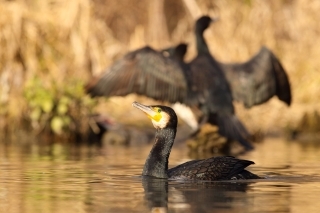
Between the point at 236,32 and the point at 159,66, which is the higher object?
the point at 236,32

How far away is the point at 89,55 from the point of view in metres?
17.5

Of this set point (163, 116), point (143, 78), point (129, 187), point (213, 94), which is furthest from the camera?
point (213, 94)

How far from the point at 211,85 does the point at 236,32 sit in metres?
4.54

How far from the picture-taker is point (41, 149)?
13789mm

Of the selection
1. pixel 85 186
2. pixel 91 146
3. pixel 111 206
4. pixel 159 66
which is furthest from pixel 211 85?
pixel 111 206

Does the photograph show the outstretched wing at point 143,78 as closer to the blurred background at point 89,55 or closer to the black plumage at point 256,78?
the black plumage at point 256,78

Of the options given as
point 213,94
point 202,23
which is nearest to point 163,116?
point 213,94

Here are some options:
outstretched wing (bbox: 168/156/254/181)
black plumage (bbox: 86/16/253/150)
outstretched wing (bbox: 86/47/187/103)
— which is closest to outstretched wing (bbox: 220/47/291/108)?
black plumage (bbox: 86/16/253/150)

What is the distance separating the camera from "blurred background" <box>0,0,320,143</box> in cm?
1595

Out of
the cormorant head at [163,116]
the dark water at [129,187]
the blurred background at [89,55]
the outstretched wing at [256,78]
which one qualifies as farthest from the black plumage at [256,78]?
the cormorant head at [163,116]

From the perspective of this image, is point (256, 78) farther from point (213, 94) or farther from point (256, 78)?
point (213, 94)

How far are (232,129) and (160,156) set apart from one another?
489 centimetres

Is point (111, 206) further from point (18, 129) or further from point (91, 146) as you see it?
point (18, 129)

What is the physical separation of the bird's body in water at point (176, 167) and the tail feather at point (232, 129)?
4.39 metres
